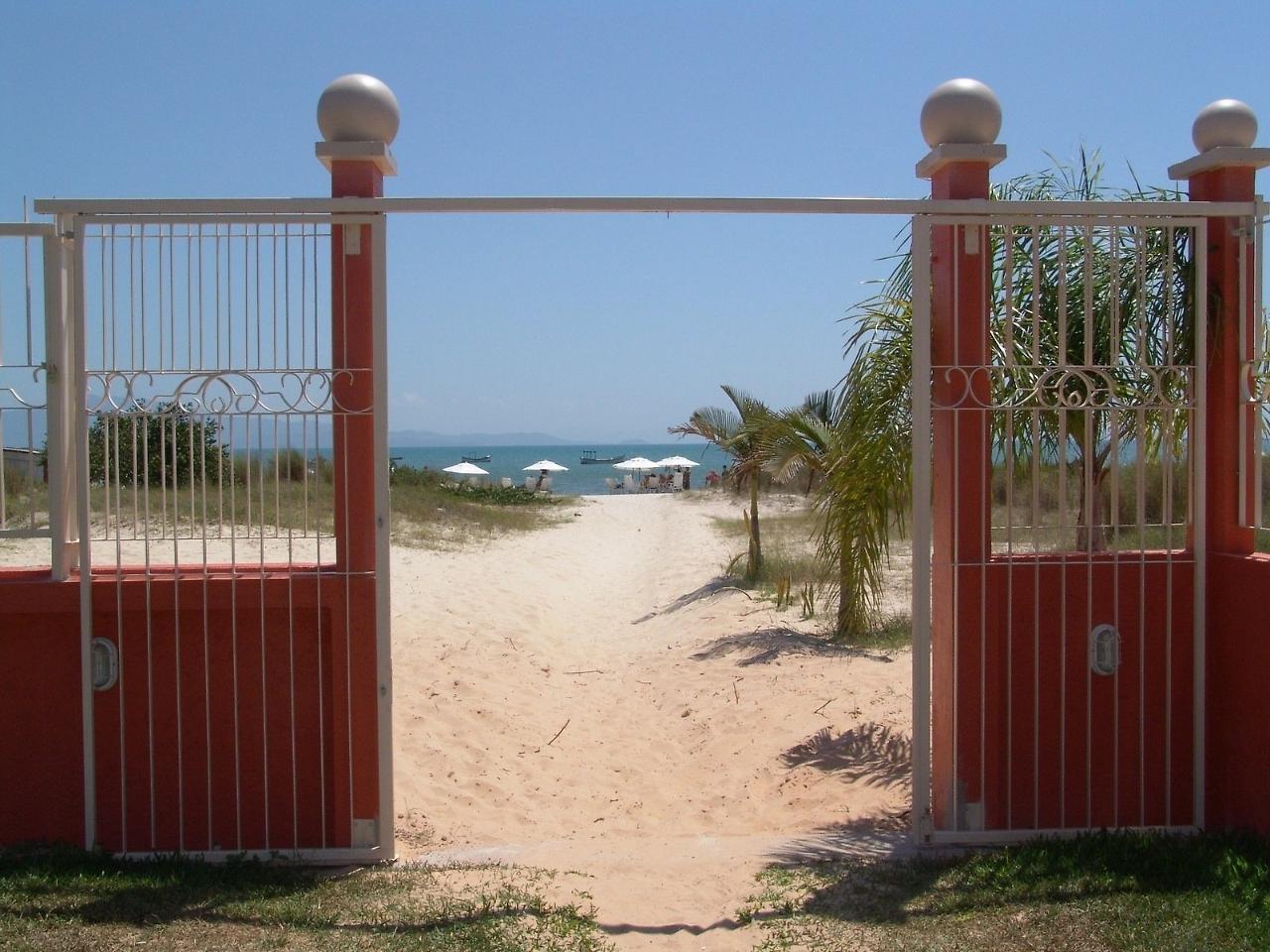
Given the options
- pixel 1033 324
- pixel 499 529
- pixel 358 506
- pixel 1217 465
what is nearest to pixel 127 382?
pixel 358 506

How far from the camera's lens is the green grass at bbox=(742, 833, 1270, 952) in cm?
410

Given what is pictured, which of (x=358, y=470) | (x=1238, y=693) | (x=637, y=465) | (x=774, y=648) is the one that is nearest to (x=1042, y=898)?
(x=1238, y=693)

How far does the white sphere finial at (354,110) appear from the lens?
504cm

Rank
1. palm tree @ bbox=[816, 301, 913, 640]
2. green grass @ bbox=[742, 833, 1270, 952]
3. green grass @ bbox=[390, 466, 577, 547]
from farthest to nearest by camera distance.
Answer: green grass @ bbox=[390, 466, 577, 547] → palm tree @ bbox=[816, 301, 913, 640] → green grass @ bbox=[742, 833, 1270, 952]

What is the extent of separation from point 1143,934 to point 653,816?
3332 millimetres

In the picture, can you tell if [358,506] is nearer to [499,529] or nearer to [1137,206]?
[1137,206]

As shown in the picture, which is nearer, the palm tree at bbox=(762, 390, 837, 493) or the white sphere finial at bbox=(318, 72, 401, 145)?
the white sphere finial at bbox=(318, 72, 401, 145)

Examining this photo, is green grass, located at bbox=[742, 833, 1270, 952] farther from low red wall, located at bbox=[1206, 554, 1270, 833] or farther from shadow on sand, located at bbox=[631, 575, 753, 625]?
shadow on sand, located at bbox=[631, 575, 753, 625]

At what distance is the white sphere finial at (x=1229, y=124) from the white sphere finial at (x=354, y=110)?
412 cm

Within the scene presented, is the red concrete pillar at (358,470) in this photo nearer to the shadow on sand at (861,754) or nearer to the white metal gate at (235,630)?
the white metal gate at (235,630)

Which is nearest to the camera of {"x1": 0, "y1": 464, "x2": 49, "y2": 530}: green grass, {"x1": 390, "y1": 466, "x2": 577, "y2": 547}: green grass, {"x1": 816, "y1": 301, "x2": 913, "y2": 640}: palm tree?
{"x1": 0, "y1": 464, "x2": 49, "y2": 530}: green grass

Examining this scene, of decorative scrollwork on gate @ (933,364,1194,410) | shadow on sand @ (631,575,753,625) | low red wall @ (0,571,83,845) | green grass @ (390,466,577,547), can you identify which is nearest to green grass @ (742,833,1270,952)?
decorative scrollwork on gate @ (933,364,1194,410)

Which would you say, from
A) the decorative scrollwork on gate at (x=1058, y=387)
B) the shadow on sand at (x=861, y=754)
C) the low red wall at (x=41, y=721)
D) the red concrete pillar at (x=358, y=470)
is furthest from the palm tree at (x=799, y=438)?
the low red wall at (x=41, y=721)

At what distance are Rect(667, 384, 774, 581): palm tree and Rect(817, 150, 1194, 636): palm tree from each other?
6.49 meters
